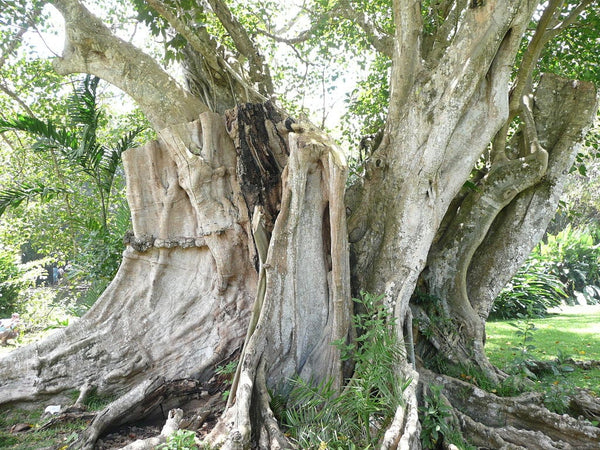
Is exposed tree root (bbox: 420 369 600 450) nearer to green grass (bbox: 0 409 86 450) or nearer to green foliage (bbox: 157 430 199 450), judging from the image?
green foliage (bbox: 157 430 199 450)

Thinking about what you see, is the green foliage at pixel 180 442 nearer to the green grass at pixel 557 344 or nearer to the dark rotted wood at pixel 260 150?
the dark rotted wood at pixel 260 150

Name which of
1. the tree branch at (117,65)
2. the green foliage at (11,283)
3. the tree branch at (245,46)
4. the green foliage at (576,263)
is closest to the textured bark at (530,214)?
the tree branch at (245,46)

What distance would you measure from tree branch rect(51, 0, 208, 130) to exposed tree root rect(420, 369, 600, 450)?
12.7 feet

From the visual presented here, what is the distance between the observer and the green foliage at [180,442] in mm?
3035

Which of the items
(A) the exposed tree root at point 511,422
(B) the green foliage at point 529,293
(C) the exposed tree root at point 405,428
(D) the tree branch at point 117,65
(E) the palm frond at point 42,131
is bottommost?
(A) the exposed tree root at point 511,422

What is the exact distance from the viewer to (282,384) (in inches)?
159

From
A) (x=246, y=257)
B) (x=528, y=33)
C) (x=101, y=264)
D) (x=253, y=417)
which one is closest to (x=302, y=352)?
(x=253, y=417)

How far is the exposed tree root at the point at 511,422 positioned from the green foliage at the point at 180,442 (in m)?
2.03

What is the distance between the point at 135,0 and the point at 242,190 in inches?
135

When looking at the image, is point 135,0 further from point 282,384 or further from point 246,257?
point 282,384

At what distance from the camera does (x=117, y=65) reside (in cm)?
540

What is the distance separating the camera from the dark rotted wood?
4.90 metres

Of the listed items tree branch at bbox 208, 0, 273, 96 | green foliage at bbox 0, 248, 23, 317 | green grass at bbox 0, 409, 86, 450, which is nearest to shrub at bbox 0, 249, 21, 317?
green foliage at bbox 0, 248, 23, 317

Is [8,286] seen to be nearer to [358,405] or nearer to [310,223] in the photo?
[310,223]
